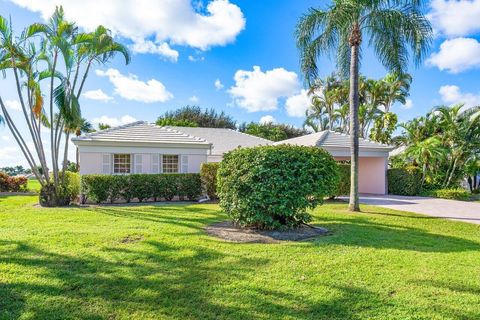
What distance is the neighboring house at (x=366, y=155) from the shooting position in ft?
66.9

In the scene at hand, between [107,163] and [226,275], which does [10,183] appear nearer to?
[107,163]

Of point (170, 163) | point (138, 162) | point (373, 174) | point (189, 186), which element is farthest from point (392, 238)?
point (373, 174)

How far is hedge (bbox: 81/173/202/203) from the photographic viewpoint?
14711mm

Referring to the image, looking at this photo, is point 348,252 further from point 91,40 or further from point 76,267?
point 91,40

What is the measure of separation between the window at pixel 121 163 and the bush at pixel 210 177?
427 centimetres

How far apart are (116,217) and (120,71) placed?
7906 millimetres

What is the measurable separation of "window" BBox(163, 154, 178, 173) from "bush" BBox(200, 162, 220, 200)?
245cm

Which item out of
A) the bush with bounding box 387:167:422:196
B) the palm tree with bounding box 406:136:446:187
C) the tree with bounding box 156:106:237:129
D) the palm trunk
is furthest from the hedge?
the tree with bounding box 156:106:237:129

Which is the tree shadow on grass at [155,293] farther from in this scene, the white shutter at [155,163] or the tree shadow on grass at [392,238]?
the white shutter at [155,163]

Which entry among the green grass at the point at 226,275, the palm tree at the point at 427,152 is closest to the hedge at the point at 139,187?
the green grass at the point at 226,275

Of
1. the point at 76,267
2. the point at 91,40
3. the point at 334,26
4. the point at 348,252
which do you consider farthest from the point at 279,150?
the point at 91,40

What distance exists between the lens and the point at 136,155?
680 inches

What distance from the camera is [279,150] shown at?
26.5 ft

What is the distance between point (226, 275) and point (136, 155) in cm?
1350
